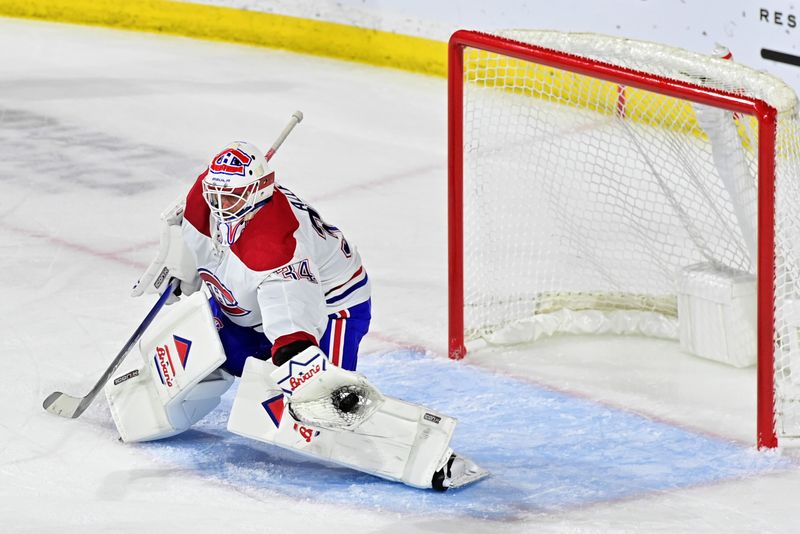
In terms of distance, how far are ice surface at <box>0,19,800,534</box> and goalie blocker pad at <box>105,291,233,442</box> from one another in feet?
0.24

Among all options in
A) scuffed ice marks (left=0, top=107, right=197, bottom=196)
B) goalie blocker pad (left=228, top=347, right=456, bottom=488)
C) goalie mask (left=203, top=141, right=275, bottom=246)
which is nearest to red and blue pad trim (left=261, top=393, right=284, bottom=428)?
goalie blocker pad (left=228, top=347, right=456, bottom=488)

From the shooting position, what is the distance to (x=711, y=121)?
13.1 feet

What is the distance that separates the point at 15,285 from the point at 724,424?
2.27 meters

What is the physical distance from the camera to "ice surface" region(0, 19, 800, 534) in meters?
3.36

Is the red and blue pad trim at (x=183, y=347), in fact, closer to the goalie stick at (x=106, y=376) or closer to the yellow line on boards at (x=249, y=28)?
the goalie stick at (x=106, y=376)

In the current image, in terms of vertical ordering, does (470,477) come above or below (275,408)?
below

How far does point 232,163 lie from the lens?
3371 mm

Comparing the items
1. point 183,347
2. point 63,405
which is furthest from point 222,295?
point 63,405

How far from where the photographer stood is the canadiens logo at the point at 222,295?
352cm

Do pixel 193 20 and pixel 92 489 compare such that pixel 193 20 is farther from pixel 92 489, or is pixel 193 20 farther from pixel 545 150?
pixel 92 489

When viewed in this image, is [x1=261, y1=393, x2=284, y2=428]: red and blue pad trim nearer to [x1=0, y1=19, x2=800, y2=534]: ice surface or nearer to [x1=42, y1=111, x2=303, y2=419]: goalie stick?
[x1=0, y1=19, x2=800, y2=534]: ice surface

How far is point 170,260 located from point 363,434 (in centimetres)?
68

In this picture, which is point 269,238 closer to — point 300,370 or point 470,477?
point 300,370

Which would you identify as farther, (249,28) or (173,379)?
(249,28)
